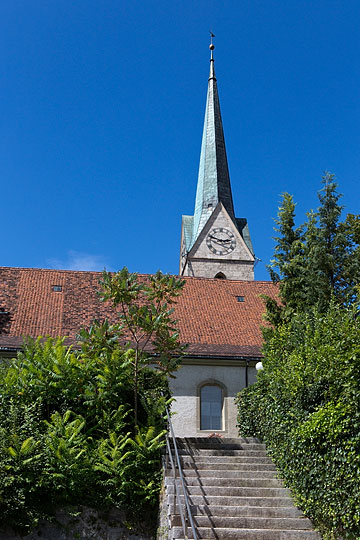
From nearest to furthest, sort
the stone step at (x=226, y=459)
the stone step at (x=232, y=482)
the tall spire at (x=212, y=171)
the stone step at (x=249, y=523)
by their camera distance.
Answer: the stone step at (x=249, y=523), the stone step at (x=232, y=482), the stone step at (x=226, y=459), the tall spire at (x=212, y=171)

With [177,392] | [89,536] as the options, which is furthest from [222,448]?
[177,392]

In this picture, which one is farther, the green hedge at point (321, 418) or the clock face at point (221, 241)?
the clock face at point (221, 241)

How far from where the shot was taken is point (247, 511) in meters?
11.1

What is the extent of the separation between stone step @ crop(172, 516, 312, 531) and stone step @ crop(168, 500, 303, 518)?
0.63 ft

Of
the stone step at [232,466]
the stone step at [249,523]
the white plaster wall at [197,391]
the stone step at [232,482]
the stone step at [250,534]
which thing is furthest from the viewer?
the white plaster wall at [197,391]

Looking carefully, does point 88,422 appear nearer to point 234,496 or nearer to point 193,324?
point 234,496

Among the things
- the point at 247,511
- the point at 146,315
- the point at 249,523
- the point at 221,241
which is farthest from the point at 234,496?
the point at 221,241

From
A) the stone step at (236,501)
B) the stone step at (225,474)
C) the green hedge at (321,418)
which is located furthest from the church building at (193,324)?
the stone step at (236,501)

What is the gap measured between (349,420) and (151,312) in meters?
5.73

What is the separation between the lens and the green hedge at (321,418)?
393 inches

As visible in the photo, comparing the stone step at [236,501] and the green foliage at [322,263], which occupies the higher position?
the green foliage at [322,263]

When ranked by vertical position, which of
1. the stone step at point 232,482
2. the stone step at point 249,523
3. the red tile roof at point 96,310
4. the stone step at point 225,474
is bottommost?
the stone step at point 249,523

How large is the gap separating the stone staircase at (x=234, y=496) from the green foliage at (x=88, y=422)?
91 cm

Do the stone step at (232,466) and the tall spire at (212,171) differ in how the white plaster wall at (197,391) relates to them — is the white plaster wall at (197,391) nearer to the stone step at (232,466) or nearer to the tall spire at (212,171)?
the stone step at (232,466)
